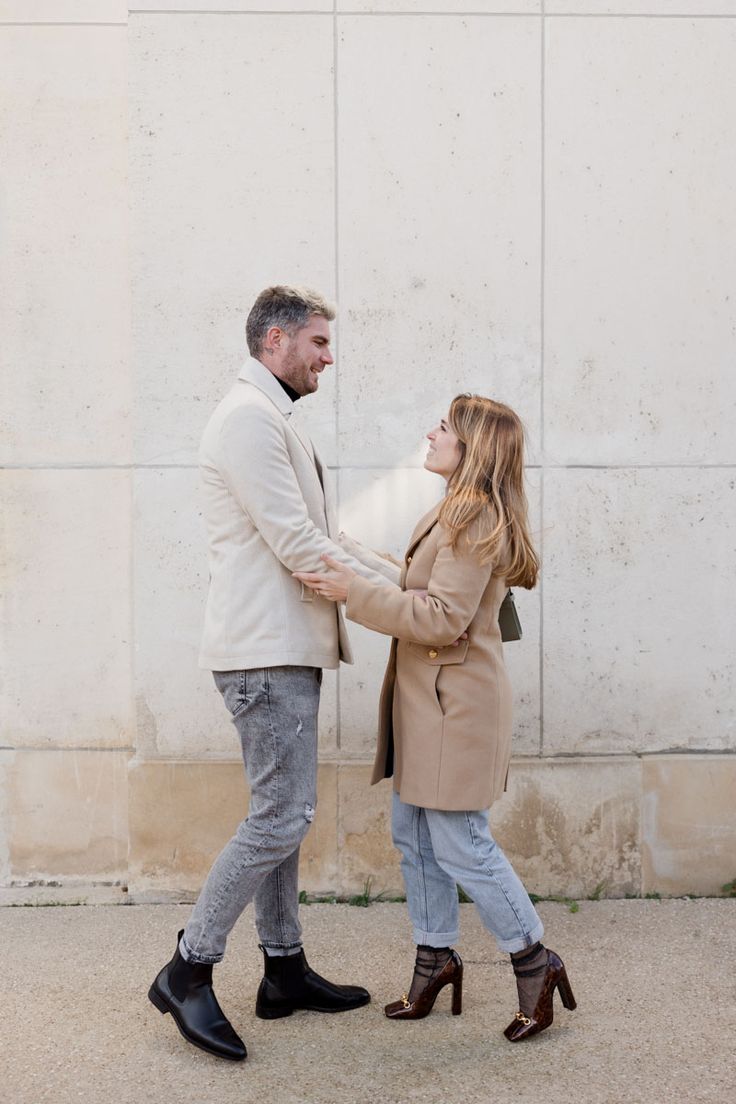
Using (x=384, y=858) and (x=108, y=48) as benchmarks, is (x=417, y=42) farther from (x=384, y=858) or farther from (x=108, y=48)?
(x=384, y=858)

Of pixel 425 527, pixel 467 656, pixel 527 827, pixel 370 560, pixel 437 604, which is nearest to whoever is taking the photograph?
pixel 437 604

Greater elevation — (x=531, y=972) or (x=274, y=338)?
(x=274, y=338)

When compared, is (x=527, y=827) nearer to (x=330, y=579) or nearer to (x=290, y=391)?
(x=330, y=579)

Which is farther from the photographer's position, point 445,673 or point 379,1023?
point 379,1023

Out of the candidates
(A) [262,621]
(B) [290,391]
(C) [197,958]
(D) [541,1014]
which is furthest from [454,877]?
(B) [290,391]

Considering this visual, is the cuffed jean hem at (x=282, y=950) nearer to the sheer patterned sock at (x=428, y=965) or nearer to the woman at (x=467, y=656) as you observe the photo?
the sheer patterned sock at (x=428, y=965)

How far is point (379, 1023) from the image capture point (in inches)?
133

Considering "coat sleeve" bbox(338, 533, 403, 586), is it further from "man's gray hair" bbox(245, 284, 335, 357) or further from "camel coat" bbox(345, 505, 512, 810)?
"man's gray hair" bbox(245, 284, 335, 357)

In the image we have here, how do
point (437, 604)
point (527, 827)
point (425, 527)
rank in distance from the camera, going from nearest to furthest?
1. point (437, 604)
2. point (425, 527)
3. point (527, 827)

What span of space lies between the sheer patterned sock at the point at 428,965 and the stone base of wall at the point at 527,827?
1089 mm

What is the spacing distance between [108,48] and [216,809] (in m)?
3.09

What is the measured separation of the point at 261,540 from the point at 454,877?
1124 mm

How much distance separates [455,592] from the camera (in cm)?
313

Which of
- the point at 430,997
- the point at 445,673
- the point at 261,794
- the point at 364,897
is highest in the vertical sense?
the point at 445,673
